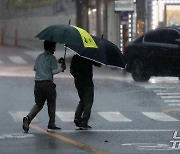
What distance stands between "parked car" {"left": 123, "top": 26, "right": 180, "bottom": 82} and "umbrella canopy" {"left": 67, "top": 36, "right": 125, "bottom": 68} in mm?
8727

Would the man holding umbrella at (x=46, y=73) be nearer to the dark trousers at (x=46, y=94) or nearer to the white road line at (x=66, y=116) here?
the dark trousers at (x=46, y=94)

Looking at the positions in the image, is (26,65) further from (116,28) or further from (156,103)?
(156,103)

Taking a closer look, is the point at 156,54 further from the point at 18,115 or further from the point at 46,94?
the point at 46,94

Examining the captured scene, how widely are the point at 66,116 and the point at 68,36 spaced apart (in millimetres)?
3160

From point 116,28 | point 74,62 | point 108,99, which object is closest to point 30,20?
point 116,28

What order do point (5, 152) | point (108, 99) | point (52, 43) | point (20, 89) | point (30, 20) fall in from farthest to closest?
1. point (30, 20)
2. point (20, 89)
3. point (108, 99)
4. point (52, 43)
5. point (5, 152)

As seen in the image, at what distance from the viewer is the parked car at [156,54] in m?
21.2

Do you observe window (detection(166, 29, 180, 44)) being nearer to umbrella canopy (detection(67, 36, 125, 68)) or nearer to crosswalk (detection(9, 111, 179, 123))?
crosswalk (detection(9, 111, 179, 123))

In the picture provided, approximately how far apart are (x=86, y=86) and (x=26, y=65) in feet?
55.0

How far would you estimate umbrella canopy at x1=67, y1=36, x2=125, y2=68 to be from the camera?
40.3 ft

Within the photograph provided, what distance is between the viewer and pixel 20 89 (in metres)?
19.6

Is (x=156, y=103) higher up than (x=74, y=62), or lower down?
lower down

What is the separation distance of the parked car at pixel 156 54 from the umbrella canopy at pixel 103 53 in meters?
8.73

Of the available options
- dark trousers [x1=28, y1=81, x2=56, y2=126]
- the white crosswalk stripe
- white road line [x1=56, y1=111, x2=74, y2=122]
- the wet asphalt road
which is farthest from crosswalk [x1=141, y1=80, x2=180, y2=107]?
dark trousers [x1=28, y1=81, x2=56, y2=126]
